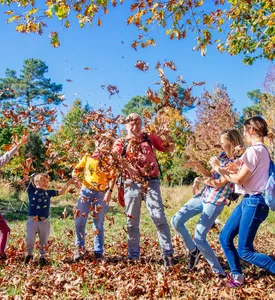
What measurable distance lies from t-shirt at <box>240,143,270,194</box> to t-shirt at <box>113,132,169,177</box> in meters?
1.25

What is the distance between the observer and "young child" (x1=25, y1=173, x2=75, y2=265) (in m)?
5.39

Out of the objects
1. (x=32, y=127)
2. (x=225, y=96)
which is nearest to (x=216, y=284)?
(x=32, y=127)

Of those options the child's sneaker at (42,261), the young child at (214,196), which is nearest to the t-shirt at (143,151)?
the young child at (214,196)

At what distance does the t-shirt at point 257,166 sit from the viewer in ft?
12.3

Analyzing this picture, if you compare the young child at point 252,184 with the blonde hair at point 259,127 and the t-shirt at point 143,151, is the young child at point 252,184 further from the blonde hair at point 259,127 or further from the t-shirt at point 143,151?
the t-shirt at point 143,151

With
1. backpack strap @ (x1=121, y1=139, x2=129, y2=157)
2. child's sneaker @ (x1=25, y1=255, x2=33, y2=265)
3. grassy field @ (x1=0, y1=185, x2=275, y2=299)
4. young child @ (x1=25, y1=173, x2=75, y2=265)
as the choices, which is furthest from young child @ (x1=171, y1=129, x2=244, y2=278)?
child's sneaker @ (x1=25, y1=255, x2=33, y2=265)

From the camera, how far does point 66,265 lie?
5.25 meters

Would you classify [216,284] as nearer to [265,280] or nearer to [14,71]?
[265,280]

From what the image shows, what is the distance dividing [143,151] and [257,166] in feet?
4.94

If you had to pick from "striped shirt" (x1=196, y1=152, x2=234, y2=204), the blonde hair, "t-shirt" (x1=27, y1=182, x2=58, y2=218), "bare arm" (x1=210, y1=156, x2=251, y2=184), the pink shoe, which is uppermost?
the blonde hair

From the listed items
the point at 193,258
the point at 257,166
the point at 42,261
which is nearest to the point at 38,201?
the point at 42,261

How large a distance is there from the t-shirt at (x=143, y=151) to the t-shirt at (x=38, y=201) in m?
1.57

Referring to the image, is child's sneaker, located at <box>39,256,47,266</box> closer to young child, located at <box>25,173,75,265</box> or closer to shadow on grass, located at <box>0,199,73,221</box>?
young child, located at <box>25,173,75,265</box>

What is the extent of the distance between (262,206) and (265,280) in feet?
3.70
